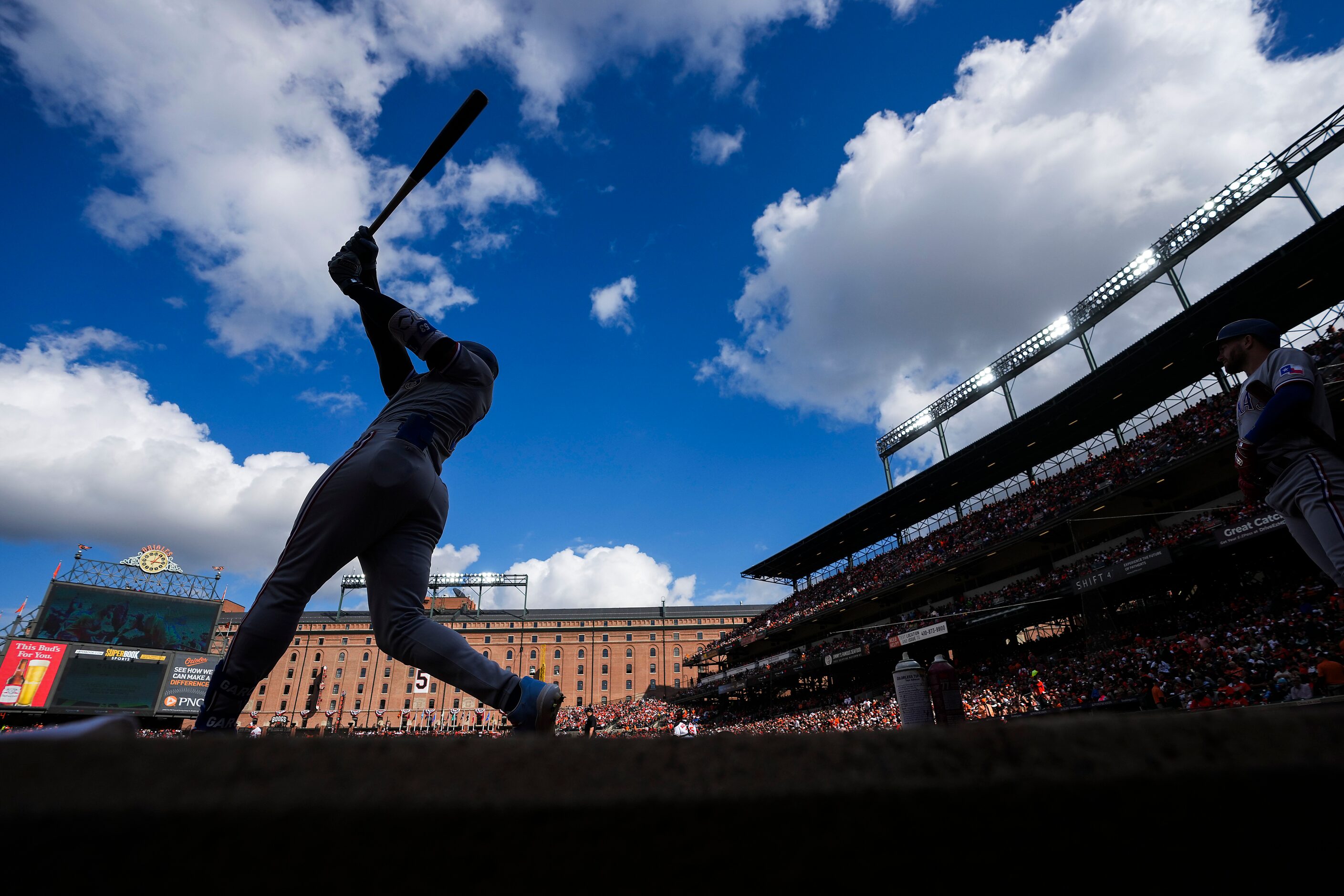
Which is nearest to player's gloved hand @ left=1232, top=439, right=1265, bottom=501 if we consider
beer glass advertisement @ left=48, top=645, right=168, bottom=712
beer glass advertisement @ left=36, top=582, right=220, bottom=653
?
beer glass advertisement @ left=48, top=645, right=168, bottom=712

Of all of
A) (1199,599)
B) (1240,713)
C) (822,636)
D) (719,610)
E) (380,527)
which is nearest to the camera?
(1240,713)

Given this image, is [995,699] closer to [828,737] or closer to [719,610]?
[828,737]

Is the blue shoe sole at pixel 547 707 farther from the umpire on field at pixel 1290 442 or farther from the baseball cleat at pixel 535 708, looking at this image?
the umpire on field at pixel 1290 442

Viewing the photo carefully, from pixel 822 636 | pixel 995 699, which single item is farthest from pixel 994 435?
pixel 822 636

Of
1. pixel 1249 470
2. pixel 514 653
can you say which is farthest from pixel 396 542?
pixel 514 653

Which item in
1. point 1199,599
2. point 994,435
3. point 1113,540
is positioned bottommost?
point 1199,599

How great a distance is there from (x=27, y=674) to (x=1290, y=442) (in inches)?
2043

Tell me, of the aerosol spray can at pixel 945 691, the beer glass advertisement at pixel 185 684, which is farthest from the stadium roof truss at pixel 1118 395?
the beer glass advertisement at pixel 185 684

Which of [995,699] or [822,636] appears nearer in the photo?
[995,699]

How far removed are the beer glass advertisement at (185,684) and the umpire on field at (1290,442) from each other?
1921 inches

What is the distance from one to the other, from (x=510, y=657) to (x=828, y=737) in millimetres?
75571

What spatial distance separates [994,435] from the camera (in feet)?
83.5

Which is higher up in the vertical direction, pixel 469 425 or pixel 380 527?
pixel 469 425

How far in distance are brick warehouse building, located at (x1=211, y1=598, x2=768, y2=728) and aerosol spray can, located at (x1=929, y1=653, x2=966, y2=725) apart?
63857mm
